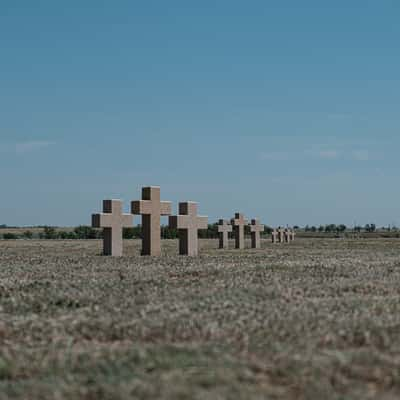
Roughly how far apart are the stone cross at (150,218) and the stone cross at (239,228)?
44.0 feet

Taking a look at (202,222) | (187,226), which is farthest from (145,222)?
(202,222)

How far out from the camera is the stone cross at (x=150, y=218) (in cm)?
2488

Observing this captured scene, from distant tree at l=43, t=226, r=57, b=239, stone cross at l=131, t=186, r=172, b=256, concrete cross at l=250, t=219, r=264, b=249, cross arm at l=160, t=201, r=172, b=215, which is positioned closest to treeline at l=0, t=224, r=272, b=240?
distant tree at l=43, t=226, r=57, b=239

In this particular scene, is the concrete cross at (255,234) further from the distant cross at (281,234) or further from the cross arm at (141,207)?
the cross arm at (141,207)

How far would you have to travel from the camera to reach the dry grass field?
16.0 ft

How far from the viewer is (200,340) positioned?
6512mm

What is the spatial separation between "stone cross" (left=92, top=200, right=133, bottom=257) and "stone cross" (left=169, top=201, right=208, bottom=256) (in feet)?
7.36

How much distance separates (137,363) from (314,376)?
1.33 meters

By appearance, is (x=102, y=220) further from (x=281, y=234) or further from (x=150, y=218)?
(x=281, y=234)

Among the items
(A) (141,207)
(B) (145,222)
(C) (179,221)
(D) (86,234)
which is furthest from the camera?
(D) (86,234)

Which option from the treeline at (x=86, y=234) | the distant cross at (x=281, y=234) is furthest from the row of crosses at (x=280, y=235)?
the treeline at (x=86, y=234)

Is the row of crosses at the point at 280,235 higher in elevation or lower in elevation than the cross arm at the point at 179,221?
lower

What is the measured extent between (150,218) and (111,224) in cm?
135

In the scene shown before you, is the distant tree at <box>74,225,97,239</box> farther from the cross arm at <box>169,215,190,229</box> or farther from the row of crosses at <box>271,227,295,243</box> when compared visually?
the cross arm at <box>169,215,190,229</box>
